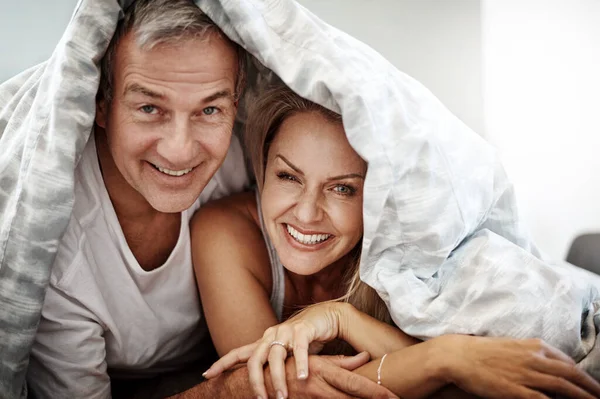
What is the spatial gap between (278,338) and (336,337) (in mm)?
126

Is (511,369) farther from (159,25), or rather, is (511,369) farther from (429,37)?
(429,37)

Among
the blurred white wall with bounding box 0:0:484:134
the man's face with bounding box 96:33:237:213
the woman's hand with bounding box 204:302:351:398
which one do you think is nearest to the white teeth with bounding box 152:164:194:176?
the man's face with bounding box 96:33:237:213

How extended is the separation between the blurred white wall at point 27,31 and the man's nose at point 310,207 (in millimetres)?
855

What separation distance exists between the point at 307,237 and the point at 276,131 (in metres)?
0.22

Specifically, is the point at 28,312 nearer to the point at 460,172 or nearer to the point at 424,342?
the point at 424,342

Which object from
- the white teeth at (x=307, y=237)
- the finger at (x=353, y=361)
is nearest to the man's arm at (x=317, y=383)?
the finger at (x=353, y=361)

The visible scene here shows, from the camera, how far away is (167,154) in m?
1.07

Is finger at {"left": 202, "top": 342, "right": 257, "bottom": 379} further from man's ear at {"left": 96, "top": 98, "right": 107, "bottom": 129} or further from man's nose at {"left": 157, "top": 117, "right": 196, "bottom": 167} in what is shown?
man's ear at {"left": 96, "top": 98, "right": 107, "bottom": 129}

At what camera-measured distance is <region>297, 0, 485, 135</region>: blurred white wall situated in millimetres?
1896

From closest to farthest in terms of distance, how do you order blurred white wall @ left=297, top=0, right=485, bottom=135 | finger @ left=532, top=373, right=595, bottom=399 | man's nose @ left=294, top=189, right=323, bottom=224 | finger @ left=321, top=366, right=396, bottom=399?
finger @ left=532, top=373, right=595, bottom=399, finger @ left=321, top=366, right=396, bottom=399, man's nose @ left=294, top=189, right=323, bottom=224, blurred white wall @ left=297, top=0, right=485, bottom=135

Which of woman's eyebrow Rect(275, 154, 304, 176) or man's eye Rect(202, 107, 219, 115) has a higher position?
man's eye Rect(202, 107, 219, 115)

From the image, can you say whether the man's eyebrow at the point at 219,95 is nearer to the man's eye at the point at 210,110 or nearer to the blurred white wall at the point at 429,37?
the man's eye at the point at 210,110

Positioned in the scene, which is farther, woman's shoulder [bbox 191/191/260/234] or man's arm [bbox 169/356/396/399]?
woman's shoulder [bbox 191/191/260/234]

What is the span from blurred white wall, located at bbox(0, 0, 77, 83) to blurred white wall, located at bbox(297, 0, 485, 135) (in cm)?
70
